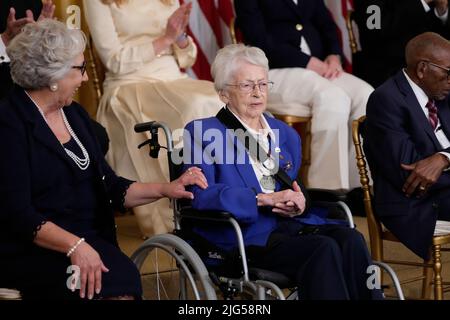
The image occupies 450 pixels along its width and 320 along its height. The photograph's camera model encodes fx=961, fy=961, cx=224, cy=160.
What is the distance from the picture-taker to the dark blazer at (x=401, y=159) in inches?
160

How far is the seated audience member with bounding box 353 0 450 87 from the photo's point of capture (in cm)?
590

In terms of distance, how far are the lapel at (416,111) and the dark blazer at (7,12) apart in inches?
73.0

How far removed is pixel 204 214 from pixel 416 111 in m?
1.25

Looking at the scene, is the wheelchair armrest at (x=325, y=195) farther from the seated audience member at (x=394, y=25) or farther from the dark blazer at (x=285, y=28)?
the seated audience member at (x=394, y=25)

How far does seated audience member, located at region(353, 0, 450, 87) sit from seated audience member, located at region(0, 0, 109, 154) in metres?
→ 2.01

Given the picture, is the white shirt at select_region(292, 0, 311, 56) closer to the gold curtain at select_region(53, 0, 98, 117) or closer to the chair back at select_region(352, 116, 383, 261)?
the gold curtain at select_region(53, 0, 98, 117)

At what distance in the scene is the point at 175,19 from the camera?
17.5ft

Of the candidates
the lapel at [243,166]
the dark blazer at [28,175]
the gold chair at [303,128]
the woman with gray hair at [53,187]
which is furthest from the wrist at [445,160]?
the gold chair at [303,128]

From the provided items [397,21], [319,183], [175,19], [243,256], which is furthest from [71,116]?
[397,21]

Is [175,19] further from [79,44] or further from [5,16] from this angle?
[79,44]

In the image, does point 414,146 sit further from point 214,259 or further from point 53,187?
point 53,187

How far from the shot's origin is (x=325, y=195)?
3746mm

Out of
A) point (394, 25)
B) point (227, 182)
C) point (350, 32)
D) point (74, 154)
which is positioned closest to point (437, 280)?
point (227, 182)

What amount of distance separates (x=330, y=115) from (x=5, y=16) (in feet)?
6.60
